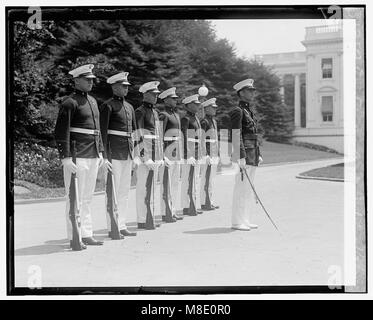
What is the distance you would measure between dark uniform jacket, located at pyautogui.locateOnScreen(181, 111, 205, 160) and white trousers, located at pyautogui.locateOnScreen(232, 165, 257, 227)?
0.89 m

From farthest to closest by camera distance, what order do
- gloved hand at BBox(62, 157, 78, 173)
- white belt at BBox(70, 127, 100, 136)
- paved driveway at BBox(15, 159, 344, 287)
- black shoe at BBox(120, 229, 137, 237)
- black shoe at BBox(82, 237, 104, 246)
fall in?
black shoe at BBox(120, 229, 137, 237) → black shoe at BBox(82, 237, 104, 246) → white belt at BBox(70, 127, 100, 136) → gloved hand at BBox(62, 157, 78, 173) → paved driveway at BBox(15, 159, 344, 287)

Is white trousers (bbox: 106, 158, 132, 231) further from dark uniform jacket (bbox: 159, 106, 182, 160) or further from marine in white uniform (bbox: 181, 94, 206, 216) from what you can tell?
marine in white uniform (bbox: 181, 94, 206, 216)

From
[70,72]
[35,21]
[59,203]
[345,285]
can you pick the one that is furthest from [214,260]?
[35,21]

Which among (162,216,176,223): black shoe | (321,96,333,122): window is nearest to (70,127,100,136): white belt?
(162,216,176,223): black shoe

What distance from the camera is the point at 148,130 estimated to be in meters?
7.89

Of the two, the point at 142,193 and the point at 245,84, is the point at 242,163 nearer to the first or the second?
the point at 245,84

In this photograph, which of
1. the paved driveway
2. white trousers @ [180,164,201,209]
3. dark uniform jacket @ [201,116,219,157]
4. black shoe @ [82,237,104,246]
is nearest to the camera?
the paved driveway

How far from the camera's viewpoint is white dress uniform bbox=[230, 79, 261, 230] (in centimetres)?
777

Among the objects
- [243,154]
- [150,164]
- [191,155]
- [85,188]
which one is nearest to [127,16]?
[150,164]

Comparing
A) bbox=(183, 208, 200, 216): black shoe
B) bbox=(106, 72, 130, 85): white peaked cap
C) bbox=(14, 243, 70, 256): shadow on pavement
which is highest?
bbox=(106, 72, 130, 85): white peaked cap

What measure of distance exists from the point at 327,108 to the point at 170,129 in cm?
206

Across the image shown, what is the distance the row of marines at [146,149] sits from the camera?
23.4 ft

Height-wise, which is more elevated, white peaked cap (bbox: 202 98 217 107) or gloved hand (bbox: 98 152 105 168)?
white peaked cap (bbox: 202 98 217 107)

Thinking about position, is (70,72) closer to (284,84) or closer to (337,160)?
(284,84)
